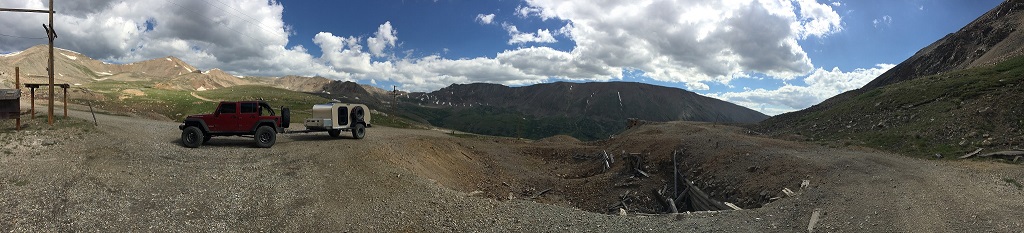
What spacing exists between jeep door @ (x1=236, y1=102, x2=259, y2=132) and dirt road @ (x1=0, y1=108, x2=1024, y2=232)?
1.04 m

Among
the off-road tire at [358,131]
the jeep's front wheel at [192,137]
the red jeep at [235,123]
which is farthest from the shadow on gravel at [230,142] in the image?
the off-road tire at [358,131]

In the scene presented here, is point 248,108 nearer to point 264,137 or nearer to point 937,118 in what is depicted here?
point 264,137

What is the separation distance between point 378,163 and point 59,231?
9.00m

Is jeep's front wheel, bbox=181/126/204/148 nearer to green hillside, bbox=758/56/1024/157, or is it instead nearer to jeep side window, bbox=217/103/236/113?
jeep side window, bbox=217/103/236/113

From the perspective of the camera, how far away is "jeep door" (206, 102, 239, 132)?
20.1 meters

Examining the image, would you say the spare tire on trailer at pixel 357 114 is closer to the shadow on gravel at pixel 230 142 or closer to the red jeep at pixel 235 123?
the shadow on gravel at pixel 230 142

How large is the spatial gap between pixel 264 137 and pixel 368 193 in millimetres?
8745

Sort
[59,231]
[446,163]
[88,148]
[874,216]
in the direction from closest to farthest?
[59,231]
[874,216]
[88,148]
[446,163]

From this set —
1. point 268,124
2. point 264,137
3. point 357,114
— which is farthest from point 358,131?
point 264,137

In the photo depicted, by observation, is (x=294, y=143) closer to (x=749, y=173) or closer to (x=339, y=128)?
(x=339, y=128)

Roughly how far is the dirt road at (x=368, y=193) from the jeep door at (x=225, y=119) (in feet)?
3.25

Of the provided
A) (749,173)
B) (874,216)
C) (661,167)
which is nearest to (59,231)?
(874,216)

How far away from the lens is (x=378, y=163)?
59.0 feet

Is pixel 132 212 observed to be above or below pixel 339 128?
below
